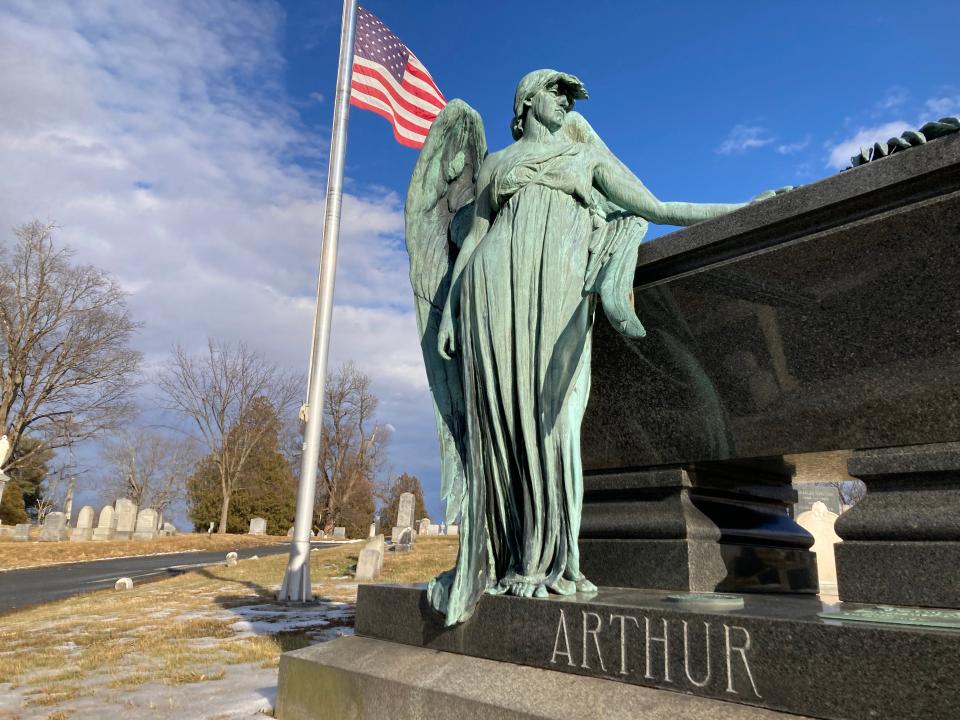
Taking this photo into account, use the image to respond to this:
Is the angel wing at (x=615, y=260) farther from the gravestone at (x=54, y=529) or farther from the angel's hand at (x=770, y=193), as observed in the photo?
the gravestone at (x=54, y=529)

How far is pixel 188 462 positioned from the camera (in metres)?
49.8

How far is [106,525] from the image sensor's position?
28719mm

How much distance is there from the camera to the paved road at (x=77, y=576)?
1052cm

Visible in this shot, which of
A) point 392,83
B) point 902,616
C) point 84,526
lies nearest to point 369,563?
point 392,83

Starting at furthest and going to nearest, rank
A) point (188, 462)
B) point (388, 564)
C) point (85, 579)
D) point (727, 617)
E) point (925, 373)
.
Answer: point (188, 462), point (85, 579), point (388, 564), point (925, 373), point (727, 617)

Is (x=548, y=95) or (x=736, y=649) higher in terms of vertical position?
(x=548, y=95)

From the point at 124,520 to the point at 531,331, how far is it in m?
31.6

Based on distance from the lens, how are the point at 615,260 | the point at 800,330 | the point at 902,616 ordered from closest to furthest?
1. the point at 902,616
2. the point at 800,330
3. the point at 615,260

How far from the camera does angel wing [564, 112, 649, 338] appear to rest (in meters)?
2.64

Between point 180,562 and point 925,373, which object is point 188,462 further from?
point 925,373

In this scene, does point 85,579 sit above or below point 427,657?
below

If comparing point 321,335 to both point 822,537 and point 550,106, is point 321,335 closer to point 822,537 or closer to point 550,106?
point 822,537

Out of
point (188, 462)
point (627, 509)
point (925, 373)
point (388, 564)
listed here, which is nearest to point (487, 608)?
point (627, 509)

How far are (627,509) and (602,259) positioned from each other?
1192mm
